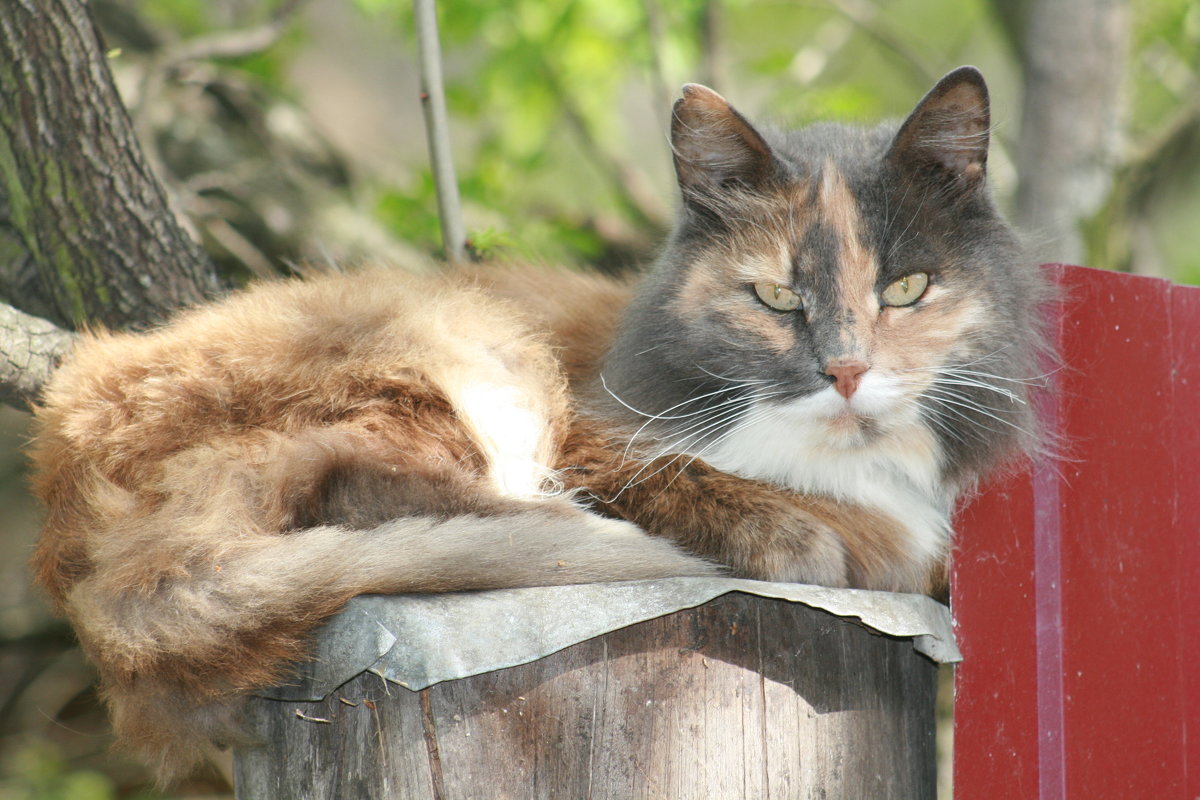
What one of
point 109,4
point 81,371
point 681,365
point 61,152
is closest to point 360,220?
point 109,4

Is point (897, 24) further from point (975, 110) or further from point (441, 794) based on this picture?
point (441, 794)

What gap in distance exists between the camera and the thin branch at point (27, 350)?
2.35 m

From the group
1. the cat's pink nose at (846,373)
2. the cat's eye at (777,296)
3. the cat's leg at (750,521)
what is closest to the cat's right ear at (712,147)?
the cat's eye at (777,296)

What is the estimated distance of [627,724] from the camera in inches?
66.4

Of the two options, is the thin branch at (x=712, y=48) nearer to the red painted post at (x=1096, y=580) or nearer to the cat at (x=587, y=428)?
the cat at (x=587, y=428)

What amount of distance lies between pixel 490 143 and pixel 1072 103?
2.72 m

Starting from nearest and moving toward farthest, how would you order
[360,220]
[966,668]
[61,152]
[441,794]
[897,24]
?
1. [441,794]
2. [966,668]
3. [61,152]
4. [360,220]
5. [897,24]

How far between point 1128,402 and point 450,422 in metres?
1.32

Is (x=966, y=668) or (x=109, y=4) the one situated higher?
(x=109, y=4)

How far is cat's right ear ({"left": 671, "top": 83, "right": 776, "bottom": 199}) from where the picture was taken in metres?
1.96

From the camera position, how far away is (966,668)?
2.02 meters

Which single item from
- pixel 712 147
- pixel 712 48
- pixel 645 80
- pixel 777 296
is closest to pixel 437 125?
pixel 712 147

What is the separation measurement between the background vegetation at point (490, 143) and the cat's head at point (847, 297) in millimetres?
1723

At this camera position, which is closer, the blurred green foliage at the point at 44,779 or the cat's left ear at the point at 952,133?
the cat's left ear at the point at 952,133
